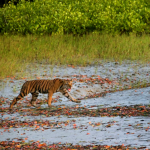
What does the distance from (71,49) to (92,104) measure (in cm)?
1053

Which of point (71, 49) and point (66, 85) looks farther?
point (71, 49)

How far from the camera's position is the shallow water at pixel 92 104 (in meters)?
9.22

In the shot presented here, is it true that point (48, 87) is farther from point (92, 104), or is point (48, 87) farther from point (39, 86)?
point (92, 104)

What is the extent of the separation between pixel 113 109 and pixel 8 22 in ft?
65.1

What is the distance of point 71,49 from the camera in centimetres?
2423

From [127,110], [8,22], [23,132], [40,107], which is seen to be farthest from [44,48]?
[23,132]

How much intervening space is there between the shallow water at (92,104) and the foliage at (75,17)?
28.5 ft

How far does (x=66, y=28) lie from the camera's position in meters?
29.7

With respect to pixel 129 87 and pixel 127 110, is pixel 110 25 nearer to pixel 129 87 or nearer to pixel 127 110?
pixel 129 87

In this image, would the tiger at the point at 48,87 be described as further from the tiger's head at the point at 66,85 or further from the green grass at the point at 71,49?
the green grass at the point at 71,49

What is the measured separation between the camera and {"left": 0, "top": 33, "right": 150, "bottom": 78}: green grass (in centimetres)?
2216

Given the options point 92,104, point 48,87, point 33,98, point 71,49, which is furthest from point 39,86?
point 71,49

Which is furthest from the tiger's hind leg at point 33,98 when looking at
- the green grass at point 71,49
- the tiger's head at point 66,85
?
the green grass at point 71,49

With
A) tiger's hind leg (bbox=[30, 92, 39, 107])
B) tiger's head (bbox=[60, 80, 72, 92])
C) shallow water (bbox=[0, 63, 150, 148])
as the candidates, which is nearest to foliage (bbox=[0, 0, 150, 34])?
shallow water (bbox=[0, 63, 150, 148])
